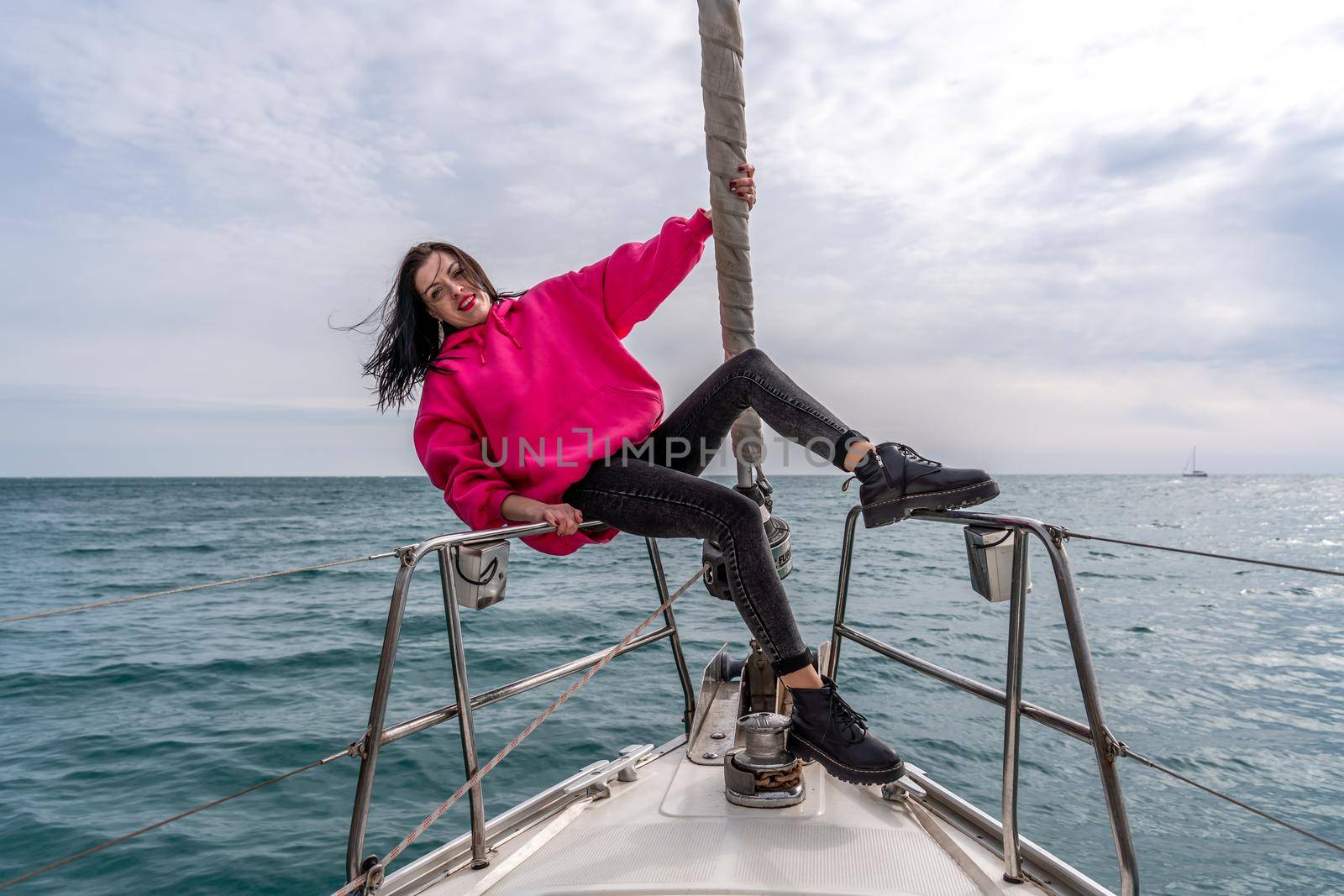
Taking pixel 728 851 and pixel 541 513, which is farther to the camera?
pixel 541 513

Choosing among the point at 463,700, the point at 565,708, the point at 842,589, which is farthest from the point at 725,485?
the point at 565,708

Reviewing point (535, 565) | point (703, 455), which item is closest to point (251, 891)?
point (703, 455)

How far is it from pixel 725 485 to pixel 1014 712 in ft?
2.78

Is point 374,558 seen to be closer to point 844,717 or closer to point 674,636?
point 844,717

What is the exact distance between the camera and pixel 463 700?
1706mm

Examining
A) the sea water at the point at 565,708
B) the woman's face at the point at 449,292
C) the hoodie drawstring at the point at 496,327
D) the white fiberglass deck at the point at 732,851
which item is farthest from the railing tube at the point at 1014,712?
the sea water at the point at 565,708

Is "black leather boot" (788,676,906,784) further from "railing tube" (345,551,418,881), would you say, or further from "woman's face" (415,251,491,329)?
"woman's face" (415,251,491,329)

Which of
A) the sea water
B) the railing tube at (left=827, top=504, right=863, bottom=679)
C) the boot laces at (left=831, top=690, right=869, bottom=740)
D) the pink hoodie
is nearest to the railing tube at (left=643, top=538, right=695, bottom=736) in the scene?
the pink hoodie

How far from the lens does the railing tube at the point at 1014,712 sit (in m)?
1.66

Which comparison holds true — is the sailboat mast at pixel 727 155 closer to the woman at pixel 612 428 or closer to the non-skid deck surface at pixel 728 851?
the woman at pixel 612 428

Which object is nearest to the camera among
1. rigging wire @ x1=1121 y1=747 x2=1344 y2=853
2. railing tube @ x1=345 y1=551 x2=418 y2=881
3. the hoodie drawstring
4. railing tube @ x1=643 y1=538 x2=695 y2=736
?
rigging wire @ x1=1121 y1=747 x2=1344 y2=853

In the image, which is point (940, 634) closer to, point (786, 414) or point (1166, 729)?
point (1166, 729)

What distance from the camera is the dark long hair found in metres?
2.42

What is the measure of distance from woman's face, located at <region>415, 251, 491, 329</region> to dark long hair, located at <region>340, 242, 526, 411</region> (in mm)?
20
